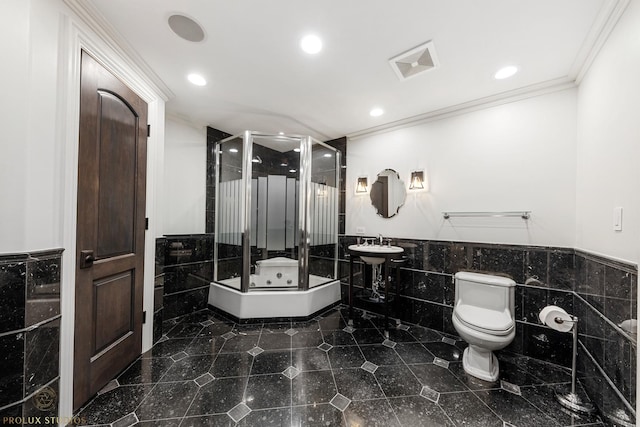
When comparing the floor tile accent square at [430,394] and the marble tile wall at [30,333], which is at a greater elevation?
the marble tile wall at [30,333]

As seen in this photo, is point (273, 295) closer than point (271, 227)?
Yes

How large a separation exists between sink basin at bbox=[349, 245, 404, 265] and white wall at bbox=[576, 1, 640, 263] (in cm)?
145

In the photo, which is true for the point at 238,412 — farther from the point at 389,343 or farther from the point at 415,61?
the point at 415,61

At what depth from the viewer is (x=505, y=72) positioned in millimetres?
1849

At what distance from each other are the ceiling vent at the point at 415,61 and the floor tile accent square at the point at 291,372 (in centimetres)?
252

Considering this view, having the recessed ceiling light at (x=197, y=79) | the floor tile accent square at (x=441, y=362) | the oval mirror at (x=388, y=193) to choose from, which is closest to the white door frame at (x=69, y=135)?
the recessed ceiling light at (x=197, y=79)

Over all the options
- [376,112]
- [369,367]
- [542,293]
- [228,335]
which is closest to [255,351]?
[228,335]

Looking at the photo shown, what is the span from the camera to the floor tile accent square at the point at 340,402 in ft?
4.70

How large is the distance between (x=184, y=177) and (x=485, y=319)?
3421 mm

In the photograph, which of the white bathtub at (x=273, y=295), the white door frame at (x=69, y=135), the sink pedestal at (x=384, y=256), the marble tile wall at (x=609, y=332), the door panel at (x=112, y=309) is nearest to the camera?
the marble tile wall at (x=609, y=332)

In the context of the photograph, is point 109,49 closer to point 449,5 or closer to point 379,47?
point 379,47

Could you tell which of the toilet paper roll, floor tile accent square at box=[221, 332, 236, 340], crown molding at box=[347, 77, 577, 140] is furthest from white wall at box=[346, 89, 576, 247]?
floor tile accent square at box=[221, 332, 236, 340]

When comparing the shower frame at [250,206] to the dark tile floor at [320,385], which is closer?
the dark tile floor at [320,385]

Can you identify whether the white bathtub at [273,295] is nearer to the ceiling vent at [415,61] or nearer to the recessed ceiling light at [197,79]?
the recessed ceiling light at [197,79]
